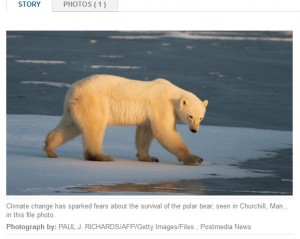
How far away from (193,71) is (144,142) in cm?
789

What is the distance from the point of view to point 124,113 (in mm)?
8125

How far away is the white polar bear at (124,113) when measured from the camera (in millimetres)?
7957

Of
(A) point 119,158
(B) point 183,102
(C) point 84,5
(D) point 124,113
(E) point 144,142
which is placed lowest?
(A) point 119,158

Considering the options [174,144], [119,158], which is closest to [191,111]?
[174,144]

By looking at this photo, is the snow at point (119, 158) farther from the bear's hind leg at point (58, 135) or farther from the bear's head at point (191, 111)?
the bear's head at point (191, 111)

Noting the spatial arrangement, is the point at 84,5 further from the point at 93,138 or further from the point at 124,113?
the point at 93,138

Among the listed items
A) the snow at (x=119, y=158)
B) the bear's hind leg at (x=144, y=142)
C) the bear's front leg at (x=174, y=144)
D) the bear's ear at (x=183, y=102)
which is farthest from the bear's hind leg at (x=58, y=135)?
the bear's ear at (x=183, y=102)

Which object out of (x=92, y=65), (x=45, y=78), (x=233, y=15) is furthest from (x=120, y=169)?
(x=92, y=65)

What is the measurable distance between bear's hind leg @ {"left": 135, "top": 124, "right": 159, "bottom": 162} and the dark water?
3.45 ft

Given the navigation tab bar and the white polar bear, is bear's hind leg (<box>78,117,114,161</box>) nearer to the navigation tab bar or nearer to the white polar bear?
the white polar bear
